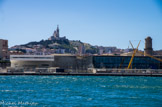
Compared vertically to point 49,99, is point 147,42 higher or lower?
higher

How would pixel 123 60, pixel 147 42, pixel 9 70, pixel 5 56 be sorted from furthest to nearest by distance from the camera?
pixel 5 56
pixel 147 42
pixel 123 60
pixel 9 70

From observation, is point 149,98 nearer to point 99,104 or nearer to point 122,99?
point 122,99

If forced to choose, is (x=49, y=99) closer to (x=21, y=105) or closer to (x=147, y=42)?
(x=21, y=105)

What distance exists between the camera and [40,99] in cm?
3919

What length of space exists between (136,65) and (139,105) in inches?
3403

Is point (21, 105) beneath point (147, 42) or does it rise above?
beneath

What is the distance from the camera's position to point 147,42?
138 metres

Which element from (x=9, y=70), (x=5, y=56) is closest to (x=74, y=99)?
(x=9, y=70)

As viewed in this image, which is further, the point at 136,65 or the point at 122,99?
the point at 136,65

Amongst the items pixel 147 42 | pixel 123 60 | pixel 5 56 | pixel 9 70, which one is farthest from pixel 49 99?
pixel 5 56

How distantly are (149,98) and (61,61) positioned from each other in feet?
274

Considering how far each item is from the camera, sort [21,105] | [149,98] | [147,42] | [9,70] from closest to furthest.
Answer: [21,105] → [149,98] → [9,70] → [147,42]

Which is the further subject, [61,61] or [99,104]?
[61,61]

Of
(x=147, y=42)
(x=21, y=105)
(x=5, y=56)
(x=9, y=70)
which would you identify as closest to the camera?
(x=21, y=105)
